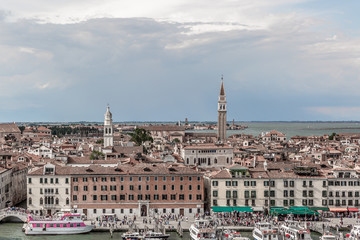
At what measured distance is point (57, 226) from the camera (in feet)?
182

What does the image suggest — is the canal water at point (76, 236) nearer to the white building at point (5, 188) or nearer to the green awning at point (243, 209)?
the green awning at point (243, 209)

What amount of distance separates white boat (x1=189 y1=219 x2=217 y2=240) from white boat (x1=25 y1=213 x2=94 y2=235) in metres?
11.7

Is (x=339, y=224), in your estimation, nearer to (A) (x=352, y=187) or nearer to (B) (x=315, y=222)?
Result: (B) (x=315, y=222)

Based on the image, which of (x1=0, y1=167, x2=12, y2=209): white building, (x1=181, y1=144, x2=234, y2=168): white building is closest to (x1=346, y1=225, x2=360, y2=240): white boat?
(x1=0, y1=167, x2=12, y2=209): white building

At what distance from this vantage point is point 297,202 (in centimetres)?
6256

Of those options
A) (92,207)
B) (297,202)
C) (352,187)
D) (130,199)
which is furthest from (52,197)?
(352,187)

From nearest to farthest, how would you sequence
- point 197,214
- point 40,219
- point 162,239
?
point 162,239, point 40,219, point 197,214

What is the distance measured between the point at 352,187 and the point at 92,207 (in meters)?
30.9

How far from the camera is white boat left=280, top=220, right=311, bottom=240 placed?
50.0 meters

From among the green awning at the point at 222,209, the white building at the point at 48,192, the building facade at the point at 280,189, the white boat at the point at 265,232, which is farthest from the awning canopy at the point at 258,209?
the white building at the point at 48,192

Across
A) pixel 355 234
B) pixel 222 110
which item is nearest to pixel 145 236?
pixel 355 234

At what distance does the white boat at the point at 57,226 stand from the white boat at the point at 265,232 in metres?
17.6

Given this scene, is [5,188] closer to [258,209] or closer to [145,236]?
[145,236]

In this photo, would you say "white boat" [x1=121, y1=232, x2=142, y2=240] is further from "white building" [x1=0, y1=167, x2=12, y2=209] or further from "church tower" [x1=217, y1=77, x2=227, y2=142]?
"church tower" [x1=217, y1=77, x2=227, y2=142]
